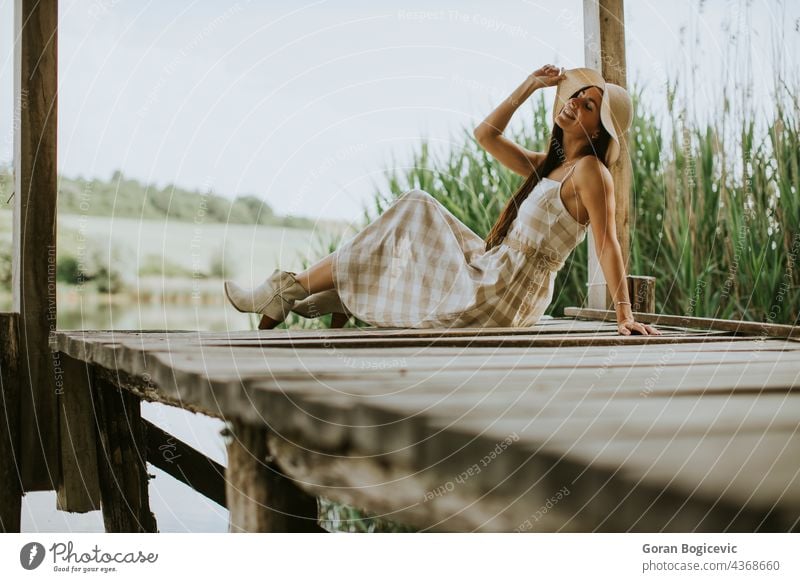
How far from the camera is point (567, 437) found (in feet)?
1.97

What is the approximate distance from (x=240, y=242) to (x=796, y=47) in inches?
131

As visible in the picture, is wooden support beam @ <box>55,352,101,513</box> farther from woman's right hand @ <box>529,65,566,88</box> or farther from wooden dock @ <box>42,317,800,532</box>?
woman's right hand @ <box>529,65,566,88</box>

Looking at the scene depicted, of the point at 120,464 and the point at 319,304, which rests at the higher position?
the point at 319,304

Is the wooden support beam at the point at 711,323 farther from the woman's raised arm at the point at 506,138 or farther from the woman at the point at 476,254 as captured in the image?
the woman's raised arm at the point at 506,138

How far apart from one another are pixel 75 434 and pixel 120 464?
0.41 ft

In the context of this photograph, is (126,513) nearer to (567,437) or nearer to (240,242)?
(567,437)

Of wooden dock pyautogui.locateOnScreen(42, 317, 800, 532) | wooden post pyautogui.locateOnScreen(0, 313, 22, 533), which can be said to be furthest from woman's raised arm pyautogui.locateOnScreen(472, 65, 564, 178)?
wooden post pyautogui.locateOnScreen(0, 313, 22, 533)

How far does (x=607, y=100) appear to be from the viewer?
1741 mm

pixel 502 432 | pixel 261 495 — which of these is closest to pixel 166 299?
pixel 261 495

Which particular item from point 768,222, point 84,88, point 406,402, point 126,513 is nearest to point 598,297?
point 768,222

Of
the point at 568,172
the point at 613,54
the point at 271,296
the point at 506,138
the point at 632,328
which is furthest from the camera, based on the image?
the point at 613,54

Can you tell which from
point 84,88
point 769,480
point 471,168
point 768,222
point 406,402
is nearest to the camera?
point 769,480

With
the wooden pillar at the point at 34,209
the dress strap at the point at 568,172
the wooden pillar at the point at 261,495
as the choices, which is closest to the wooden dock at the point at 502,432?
the wooden pillar at the point at 261,495

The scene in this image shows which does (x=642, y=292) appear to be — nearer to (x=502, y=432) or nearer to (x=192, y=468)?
(x=192, y=468)
